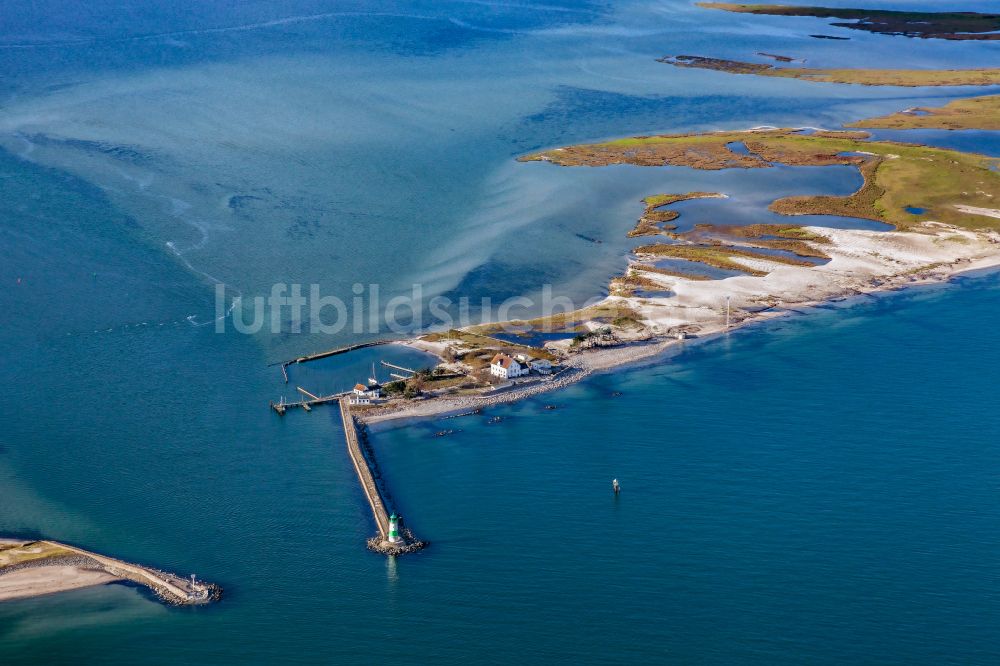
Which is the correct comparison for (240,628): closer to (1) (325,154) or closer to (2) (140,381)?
(2) (140,381)

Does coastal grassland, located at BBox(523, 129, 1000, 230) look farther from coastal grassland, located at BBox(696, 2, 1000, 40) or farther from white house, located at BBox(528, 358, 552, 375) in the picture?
coastal grassland, located at BBox(696, 2, 1000, 40)

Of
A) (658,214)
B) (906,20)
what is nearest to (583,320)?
(658,214)

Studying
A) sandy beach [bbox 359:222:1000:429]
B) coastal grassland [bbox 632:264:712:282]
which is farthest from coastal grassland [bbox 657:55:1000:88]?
→ coastal grassland [bbox 632:264:712:282]

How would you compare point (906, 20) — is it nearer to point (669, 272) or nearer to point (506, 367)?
point (669, 272)

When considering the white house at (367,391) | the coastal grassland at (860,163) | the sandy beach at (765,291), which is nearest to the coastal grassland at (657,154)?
the coastal grassland at (860,163)

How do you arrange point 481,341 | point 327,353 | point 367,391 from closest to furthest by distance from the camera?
point 367,391 < point 327,353 < point 481,341

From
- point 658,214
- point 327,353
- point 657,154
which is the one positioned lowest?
point 327,353
